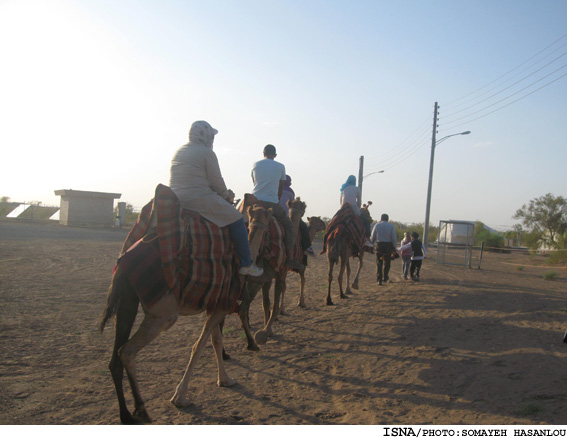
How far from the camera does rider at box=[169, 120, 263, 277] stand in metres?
5.14

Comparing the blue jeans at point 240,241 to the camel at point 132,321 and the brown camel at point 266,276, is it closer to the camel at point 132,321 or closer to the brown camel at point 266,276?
the camel at point 132,321

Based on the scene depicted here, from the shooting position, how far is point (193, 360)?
505 cm

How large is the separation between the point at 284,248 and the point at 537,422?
4257 millimetres

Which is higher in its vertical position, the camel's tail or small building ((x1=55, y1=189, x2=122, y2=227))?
small building ((x1=55, y1=189, x2=122, y2=227))

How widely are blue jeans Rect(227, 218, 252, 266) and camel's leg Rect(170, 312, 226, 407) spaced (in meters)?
0.64

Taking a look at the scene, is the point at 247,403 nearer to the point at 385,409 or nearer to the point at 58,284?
the point at 385,409

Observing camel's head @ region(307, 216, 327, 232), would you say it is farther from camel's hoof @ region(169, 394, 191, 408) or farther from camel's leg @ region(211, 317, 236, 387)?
camel's hoof @ region(169, 394, 191, 408)

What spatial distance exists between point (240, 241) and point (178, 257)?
91 centimetres

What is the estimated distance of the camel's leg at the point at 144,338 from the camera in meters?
4.30

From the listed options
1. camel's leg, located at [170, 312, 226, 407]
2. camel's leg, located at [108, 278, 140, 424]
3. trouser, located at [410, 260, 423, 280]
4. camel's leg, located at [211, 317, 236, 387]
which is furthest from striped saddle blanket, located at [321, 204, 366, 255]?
camel's leg, located at [108, 278, 140, 424]

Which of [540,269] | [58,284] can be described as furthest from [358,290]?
[540,269]

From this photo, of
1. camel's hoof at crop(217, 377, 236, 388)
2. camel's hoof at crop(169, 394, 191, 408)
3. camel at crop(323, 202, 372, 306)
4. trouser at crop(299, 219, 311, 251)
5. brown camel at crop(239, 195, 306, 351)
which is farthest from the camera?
camel at crop(323, 202, 372, 306)

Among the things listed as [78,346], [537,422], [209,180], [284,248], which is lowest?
[78,346]

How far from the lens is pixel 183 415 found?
4652 millimetres
